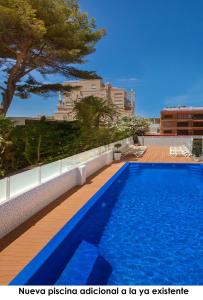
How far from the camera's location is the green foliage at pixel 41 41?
48.5 ft

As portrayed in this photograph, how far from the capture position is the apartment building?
252 feet

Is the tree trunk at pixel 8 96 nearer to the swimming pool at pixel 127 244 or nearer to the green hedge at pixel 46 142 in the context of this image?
the green hedge at pixel 46 142

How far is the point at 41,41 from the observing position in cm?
1678

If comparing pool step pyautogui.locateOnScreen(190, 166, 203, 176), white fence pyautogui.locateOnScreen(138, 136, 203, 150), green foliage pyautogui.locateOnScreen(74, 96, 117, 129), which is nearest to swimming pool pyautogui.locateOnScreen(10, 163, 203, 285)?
pool step pyautogui.locateOnScreen(190, 166, 203, 176)

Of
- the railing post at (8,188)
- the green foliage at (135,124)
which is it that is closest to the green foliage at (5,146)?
the railing post at (8,188)

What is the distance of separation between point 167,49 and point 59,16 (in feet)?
109

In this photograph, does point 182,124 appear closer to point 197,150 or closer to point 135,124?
point 135,124

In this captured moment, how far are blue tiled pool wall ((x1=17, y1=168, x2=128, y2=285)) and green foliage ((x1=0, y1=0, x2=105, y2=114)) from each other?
425 inches

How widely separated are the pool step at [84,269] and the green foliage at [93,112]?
45.3 feet

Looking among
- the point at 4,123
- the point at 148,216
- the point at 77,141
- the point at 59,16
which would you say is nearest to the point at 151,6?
the point at 59,16

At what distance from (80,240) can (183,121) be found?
76.5 metres

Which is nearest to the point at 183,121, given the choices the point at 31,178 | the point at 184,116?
the point at 184,116

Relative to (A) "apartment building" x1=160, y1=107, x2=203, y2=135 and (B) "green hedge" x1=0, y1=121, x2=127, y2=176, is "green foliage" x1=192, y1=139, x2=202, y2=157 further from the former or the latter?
(A) "apartment building" x1=160, y1=107, x2=203, y2=135

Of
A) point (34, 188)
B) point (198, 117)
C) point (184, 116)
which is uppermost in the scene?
point (184, 116)
